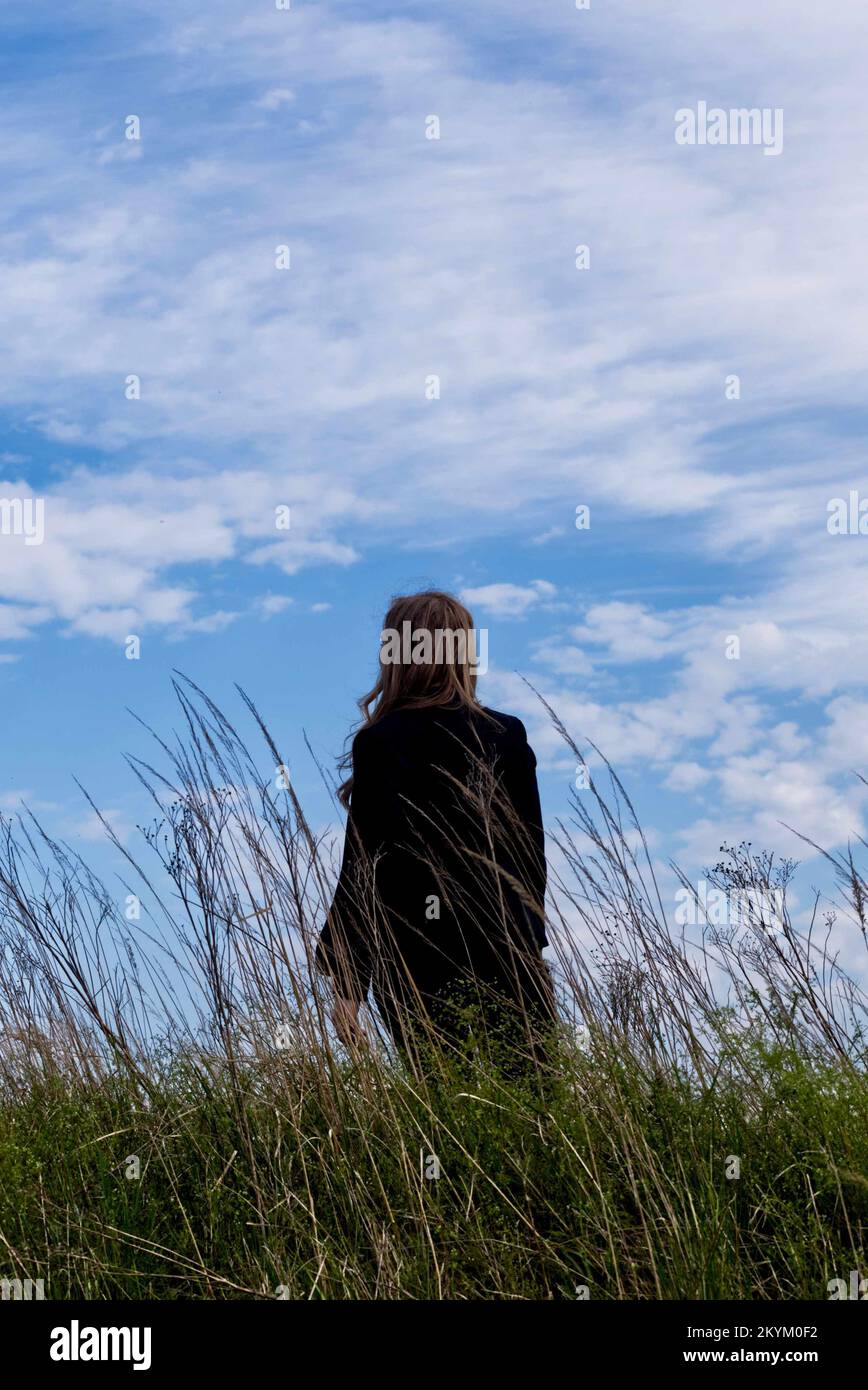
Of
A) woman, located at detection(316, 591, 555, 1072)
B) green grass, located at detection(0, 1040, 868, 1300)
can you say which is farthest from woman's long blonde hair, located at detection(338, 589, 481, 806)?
green grass, located at detection(0, 1040, 868, 1300)

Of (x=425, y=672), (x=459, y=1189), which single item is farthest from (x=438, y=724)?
(x=459, y=1189)

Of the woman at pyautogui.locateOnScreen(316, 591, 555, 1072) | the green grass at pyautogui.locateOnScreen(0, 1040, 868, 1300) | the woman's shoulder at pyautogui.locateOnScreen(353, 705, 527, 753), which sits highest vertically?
the woman's shoulder at pyautogui.locateOnScreen(353, 705, 527, 753)

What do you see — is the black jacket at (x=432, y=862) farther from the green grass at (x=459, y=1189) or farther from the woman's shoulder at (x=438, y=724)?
the green grass at (x=459, y=1189)

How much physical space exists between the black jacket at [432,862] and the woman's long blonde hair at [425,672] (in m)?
0.06

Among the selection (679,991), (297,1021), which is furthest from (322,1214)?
(679,991)

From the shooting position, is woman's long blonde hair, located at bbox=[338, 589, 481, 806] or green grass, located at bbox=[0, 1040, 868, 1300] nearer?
green grass, located at bbox=[0, 1040, 868, 1300]

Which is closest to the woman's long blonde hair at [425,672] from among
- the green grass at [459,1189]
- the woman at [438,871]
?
the woman at [438,871]

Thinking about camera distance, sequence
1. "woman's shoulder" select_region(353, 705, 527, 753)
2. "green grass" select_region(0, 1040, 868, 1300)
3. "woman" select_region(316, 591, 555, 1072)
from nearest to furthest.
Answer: "green grass" select_region(0, 1040, 868, 1300), "woman" select_region(316, 591, 555, 1072), "woman's shoulder" select_region(353, 705, 527, 753)

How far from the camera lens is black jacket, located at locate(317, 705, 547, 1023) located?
11.1 feet

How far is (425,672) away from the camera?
146 inches

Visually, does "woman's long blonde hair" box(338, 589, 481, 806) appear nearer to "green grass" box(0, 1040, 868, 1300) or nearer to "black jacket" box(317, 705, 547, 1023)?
"black jacket" box(317, 705, 547, 1023)

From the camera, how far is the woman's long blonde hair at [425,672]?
12.1ft

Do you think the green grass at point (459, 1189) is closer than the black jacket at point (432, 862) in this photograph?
Yes
